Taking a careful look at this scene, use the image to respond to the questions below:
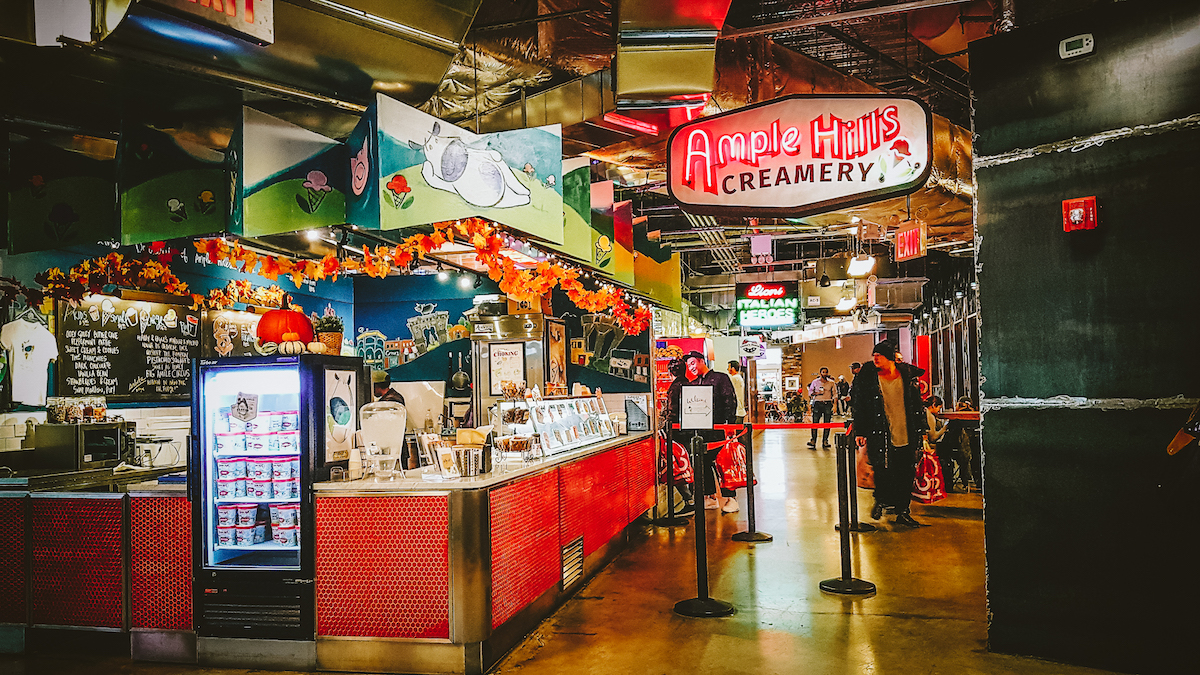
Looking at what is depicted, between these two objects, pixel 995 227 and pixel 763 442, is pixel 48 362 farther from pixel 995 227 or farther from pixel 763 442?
pixel 763 442

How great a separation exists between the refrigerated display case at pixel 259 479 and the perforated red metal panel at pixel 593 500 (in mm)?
1723

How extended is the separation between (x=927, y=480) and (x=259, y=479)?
7053 mm

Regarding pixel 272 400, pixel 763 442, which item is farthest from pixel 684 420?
pixel 763 442

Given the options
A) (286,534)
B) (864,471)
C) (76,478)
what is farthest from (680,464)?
(76,478)

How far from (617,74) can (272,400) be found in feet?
10.3

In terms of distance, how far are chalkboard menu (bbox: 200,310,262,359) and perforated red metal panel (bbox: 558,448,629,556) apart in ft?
15.6

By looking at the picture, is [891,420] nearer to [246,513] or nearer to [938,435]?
[938,435]

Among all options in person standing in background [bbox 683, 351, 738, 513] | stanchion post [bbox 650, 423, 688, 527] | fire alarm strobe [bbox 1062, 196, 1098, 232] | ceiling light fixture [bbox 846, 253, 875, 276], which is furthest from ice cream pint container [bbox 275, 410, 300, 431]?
ceiling light fixture [bbox 846, 253, 875, 276]

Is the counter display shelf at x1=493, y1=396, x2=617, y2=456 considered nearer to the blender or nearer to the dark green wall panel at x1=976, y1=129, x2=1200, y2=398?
the blender

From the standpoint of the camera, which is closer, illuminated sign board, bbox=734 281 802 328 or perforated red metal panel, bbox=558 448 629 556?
perforated red metal panel, bbox=558 448 629 556

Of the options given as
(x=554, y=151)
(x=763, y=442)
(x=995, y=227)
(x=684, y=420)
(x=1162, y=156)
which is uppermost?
(x=554, y=151)

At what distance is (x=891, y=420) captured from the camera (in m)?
8.17

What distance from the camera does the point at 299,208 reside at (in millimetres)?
5406

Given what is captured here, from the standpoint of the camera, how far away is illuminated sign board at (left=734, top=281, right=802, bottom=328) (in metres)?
17.1
